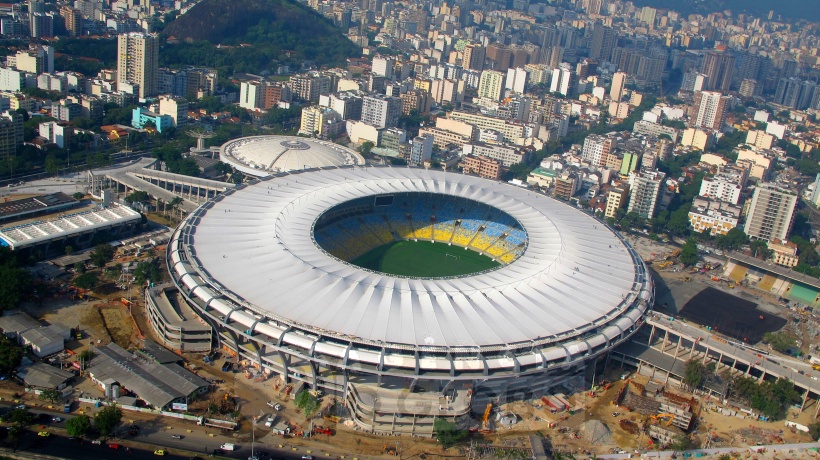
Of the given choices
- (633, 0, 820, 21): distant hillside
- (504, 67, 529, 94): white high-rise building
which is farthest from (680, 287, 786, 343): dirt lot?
(633, 0, 820, 21): distant hillside

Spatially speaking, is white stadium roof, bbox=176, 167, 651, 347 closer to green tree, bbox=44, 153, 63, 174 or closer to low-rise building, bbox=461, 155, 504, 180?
green tree, bbox=44, 153, 63, 174

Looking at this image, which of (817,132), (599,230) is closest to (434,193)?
(599,230)

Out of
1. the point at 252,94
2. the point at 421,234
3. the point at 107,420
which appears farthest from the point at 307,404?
the point at 252,94

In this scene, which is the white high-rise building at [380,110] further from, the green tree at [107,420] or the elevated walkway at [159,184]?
the green tree at [107,420]

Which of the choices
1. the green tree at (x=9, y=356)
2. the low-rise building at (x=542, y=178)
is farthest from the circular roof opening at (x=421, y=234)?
the low-rise building at (x=542, y=178)

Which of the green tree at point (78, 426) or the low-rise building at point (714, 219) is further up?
the low-rise building at point (714, 219)

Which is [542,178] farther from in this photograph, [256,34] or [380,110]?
[256,34]
